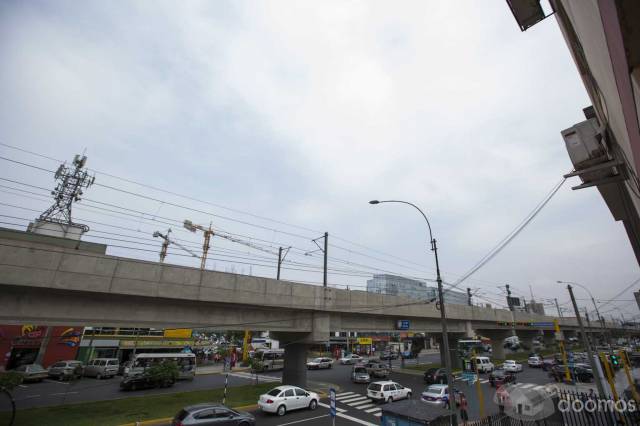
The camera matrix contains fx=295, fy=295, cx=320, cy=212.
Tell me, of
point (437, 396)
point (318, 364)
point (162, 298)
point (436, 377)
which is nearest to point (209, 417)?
point (162, 298)

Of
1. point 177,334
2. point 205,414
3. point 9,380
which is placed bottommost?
point 205,414

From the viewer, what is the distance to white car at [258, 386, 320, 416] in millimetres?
18422

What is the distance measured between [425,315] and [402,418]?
1908cm

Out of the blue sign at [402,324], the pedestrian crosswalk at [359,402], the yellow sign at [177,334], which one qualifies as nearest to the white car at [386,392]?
the pedestrian crosswalk at [359,402]

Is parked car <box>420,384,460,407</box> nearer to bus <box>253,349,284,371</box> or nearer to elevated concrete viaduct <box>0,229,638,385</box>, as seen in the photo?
elevated concrete viaduct <box>0,229,638,385</box>

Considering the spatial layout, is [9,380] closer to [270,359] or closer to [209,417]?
[209,417]

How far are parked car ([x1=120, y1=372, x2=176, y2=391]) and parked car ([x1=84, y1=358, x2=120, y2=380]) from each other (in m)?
9.18

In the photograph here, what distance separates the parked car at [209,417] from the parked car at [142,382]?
17.2m

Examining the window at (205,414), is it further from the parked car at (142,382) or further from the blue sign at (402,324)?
the blue sign at (402,324)

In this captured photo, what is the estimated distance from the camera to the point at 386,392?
22578 mm

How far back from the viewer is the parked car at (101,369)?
109ft

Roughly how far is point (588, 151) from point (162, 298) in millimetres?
17724

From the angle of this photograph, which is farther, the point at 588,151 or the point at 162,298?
the point at 162,298

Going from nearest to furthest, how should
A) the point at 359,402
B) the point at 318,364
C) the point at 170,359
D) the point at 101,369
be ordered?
the point at 359,402, the point at 101,369, the point at 170,359, the point at 318,364
